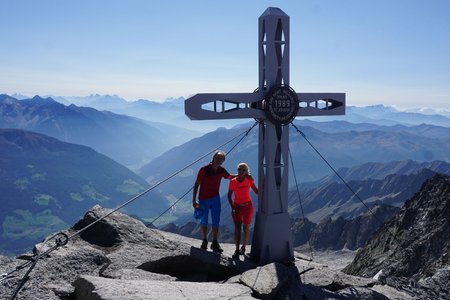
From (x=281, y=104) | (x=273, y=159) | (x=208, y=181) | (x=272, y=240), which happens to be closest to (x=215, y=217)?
(x=208, y=181)

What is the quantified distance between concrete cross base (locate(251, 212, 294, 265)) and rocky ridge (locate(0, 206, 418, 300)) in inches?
15.8

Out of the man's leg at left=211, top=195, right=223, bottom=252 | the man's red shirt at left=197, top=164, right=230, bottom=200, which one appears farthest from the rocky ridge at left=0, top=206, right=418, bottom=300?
the man's red shirt at left=197, top=164, right=230, bottom=200

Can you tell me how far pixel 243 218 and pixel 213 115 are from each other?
Answer: 287cm

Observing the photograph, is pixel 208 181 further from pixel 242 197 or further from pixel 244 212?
pixel 244 212

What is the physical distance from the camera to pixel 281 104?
1158 centimetres

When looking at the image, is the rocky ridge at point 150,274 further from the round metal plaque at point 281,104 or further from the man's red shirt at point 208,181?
the round metal plaque at point 281,104

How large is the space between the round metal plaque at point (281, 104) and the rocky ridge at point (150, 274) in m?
3.80

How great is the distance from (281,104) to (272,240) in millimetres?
3641

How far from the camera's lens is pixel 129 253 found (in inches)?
398

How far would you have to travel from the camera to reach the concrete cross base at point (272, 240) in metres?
11.7

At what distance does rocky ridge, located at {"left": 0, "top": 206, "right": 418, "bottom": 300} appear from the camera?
307 inches

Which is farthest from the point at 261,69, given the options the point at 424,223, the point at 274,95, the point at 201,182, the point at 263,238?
the point at 424,223

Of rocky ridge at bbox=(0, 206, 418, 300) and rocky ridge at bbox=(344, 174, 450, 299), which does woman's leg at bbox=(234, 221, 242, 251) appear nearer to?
rocky ridge at bbox=(0, 206, 418, 300)

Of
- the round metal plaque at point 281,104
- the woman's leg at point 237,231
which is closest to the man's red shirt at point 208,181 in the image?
the woman's leg at point 237,231
